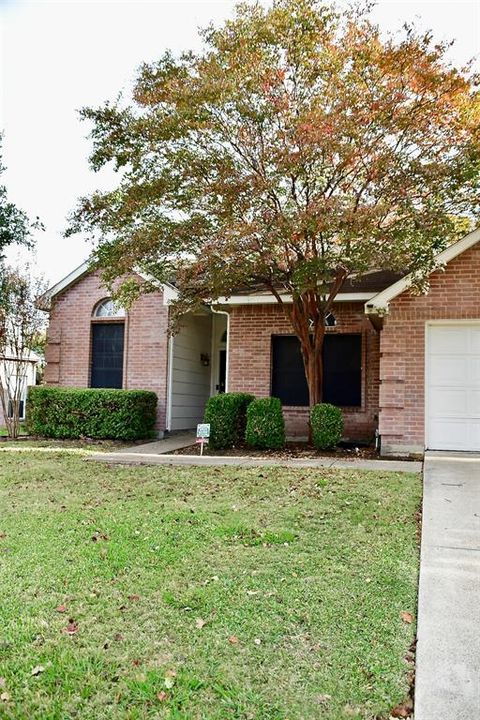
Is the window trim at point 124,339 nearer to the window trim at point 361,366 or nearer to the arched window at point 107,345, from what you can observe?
the arched window at point 107,345

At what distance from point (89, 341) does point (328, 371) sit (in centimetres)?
640

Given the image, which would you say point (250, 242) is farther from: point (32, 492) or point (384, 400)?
point (32, 492)

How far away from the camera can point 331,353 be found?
40.8 ft

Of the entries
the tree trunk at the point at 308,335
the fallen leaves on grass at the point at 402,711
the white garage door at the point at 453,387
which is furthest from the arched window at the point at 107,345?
the fallen leaves on grass at the point at 402,711

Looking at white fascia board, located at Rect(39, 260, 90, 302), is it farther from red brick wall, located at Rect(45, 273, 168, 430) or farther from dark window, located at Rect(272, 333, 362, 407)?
dark window, located at Rect(272, 333, 362, 407)

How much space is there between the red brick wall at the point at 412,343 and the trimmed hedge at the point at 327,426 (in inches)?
30.8

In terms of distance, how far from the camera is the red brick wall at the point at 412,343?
9.57 metres

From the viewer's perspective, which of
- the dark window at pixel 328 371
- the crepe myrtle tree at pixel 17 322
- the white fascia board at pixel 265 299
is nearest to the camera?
the white fascia board at pixel 265 299

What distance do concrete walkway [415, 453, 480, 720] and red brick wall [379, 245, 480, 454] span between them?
11.3 ft

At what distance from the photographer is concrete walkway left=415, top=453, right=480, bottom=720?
2.55 m

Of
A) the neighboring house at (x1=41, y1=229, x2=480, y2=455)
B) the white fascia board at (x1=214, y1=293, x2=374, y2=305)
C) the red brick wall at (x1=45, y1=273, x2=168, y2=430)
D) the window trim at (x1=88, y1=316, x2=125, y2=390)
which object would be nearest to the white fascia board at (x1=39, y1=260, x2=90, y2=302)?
the neighboring house at (x1=41, y1=229, x2=480, y2=455)

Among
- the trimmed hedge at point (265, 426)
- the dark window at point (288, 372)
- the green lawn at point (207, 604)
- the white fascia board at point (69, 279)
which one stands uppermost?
the white fascia board at point (69, 279)

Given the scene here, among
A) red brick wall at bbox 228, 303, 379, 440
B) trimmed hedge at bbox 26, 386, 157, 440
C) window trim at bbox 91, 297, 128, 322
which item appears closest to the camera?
red brick wall at bbox 228, 303, 379, 440

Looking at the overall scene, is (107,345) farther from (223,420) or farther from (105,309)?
(223,420)
